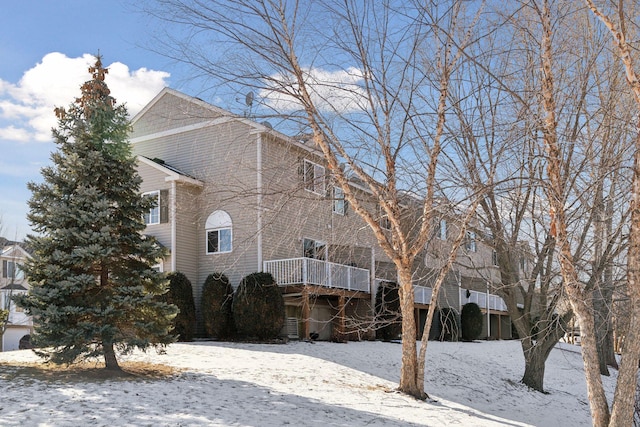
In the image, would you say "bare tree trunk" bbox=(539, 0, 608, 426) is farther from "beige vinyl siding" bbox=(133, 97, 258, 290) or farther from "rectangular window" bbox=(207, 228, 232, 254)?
"rectangular window" bbox=(207, 228, 232, 254)

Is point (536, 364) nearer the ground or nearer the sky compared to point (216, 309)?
nearer the ground

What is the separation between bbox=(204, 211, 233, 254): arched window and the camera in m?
22.0

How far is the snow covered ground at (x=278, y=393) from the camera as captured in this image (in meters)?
9.37

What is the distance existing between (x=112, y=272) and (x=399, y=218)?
5.68 meters

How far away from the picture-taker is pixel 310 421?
9734mm

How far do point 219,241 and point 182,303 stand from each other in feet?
9.80

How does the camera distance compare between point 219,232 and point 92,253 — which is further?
point 219,232

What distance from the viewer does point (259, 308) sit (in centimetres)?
1973

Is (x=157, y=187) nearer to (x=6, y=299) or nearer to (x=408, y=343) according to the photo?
(x=408, y=343)

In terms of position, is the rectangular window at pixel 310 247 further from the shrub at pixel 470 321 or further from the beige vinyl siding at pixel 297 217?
the shrub at pixel 470 321

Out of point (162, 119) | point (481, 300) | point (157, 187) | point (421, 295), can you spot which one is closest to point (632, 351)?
point (157, 187)

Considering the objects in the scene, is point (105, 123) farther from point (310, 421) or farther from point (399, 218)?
point (310, 421)

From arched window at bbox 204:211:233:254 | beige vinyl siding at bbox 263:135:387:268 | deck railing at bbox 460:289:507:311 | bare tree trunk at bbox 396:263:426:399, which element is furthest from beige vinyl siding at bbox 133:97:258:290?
deck railing at bbox 460:289:507:311

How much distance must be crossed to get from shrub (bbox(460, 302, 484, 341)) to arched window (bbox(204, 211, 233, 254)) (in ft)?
44.5
